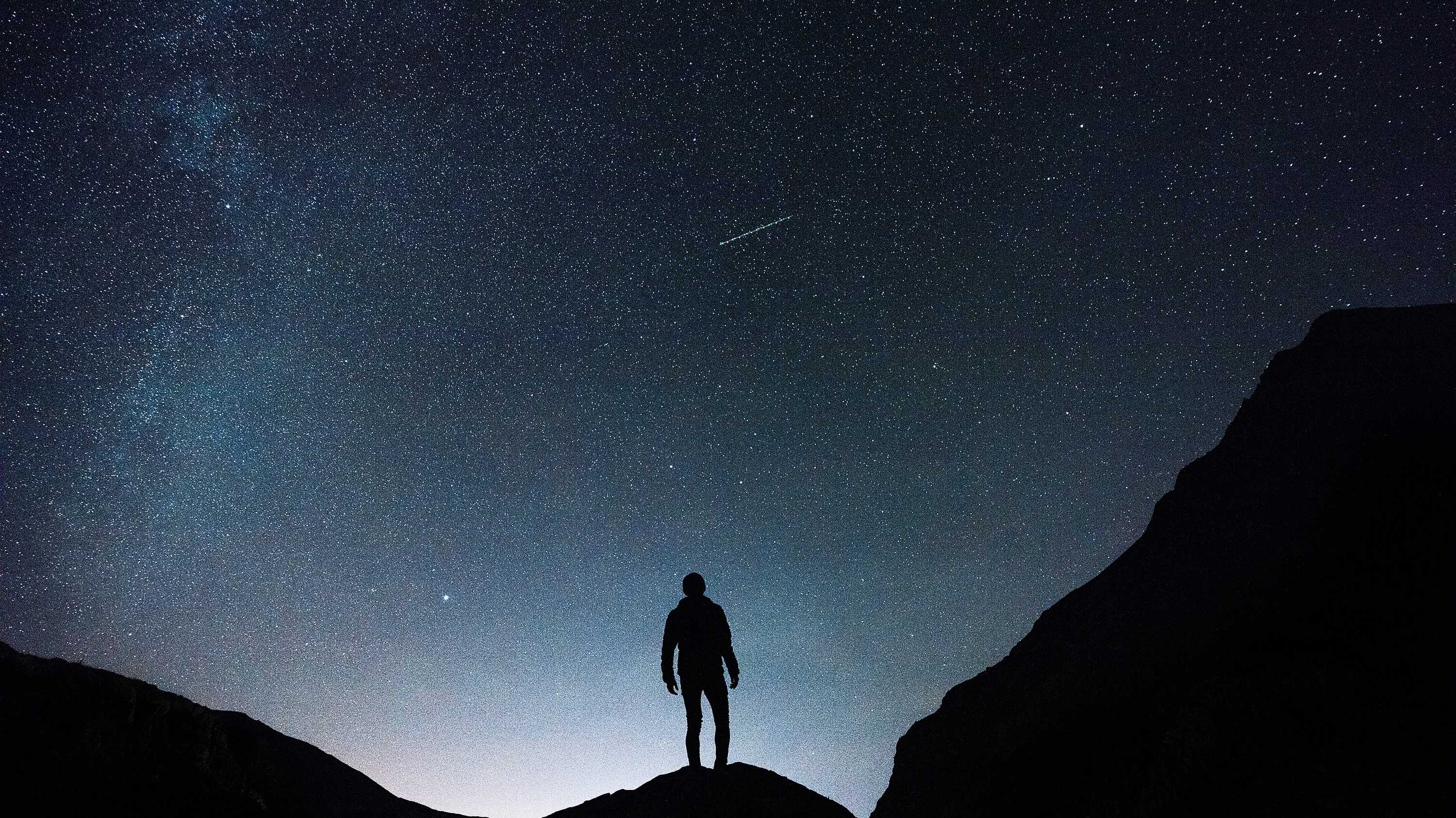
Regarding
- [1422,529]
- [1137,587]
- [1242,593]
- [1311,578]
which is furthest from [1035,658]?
[1422,529]

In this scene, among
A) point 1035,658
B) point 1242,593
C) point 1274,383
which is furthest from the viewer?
point 1035,658

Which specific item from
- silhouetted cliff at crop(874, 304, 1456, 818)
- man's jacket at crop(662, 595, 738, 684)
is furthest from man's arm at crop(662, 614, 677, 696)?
silhouetted cliff at crop(874, 304, 1456, 818)

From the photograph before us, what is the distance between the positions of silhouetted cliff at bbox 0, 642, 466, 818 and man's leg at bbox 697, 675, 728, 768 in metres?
4.81

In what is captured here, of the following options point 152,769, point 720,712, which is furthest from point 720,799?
point 152,769

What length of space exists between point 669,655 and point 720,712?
33.5 inches

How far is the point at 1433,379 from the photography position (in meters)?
6.72

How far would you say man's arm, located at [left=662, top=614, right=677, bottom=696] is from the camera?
8578mm

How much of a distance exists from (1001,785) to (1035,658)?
2483 mm

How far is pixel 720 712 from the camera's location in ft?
27.9

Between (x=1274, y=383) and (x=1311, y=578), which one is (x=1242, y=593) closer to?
(x=1311, y=578)

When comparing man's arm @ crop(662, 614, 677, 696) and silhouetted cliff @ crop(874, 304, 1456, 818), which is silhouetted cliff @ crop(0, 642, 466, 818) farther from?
silhouetted cliff @ crop(874, 304, 1456, 818)

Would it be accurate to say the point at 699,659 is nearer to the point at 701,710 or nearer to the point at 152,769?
the point at 701,710

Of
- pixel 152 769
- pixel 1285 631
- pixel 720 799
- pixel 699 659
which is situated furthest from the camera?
pixel 699 659

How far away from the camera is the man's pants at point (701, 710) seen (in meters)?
8.45
